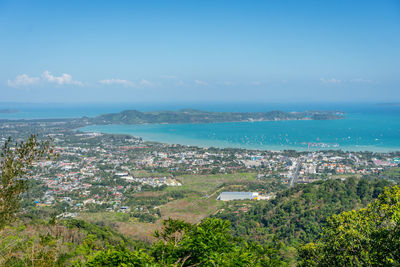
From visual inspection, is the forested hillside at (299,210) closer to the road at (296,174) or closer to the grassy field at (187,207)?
the grassy field at (187,207)

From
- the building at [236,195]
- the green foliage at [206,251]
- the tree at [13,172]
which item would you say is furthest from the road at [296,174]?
the tree at [13,172]

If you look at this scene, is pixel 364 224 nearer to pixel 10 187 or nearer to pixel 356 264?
pixel 356 264

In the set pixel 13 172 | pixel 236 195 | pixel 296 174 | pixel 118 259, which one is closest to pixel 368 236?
pixel 118 259

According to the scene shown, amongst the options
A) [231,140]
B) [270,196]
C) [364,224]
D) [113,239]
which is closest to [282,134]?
[231,140]

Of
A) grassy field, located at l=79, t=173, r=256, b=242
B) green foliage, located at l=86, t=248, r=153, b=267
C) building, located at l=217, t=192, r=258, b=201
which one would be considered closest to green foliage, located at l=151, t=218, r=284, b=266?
green foliage, located at l=86, t=248, r=153, b=267

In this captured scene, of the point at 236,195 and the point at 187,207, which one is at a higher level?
the point at 236,195

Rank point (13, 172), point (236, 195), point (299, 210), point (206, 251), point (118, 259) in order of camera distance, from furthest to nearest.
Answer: point (236, 195) < point (299, 210) < point (13, 172) < point (206, 251) < point (118, 259)

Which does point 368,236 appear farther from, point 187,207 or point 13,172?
point 187,207
